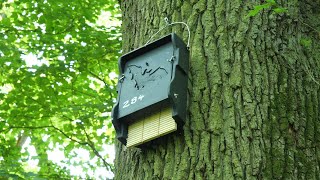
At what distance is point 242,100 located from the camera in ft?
7.93

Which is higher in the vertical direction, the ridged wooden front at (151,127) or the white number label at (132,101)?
the white number label at (132,101)

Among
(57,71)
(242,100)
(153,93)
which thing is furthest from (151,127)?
(57,71)

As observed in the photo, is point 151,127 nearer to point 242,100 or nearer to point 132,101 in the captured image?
point 132,101

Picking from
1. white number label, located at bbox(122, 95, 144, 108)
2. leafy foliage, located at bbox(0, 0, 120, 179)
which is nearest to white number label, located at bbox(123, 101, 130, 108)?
white number label, located at bbox(122, 95, 144, 108)

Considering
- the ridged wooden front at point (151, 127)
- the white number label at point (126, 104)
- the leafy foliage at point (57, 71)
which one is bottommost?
the ridged wooden front at point (151, 127)

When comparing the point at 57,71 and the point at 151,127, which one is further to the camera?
the point at 57,71

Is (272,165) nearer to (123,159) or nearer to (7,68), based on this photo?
(123,159)

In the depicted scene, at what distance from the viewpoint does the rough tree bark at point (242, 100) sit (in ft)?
7.48

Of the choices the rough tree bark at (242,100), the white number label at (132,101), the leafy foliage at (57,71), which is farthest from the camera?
the leafy foliage at (57,71)

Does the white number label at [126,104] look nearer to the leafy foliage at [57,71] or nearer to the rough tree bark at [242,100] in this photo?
the rough tree bark at [242,100]

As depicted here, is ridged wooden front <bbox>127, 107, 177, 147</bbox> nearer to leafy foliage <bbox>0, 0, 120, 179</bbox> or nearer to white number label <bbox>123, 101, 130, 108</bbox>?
white number label <bbox>123, 101, 130, 108</bbox>

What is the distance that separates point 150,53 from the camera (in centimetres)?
269

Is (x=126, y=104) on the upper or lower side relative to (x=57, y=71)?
lower

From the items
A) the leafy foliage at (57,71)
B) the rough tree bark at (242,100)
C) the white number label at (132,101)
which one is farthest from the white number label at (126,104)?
the leafy foliage at (57,71)
